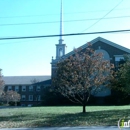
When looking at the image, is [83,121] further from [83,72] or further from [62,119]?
[83,72]

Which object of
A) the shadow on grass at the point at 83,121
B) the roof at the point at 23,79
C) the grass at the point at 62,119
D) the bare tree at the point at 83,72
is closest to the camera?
the shadow on grass at the point at 83,121

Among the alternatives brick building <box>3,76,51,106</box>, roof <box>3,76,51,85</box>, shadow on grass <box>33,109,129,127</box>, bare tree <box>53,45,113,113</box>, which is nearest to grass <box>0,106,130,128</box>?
shadow on grass <box>33,109,129,127</box>

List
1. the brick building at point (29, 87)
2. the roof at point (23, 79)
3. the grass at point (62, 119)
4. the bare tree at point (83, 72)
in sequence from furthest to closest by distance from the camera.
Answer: the roof at point (23, 79) → the brick building at point (29, 87) → the bare tree at point (83, 72) → the grass at point (62, 119)

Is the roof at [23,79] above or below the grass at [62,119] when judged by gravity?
above

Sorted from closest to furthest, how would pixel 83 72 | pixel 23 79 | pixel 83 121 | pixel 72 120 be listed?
pixel 83 121 < pixel 72 120 < pixel 83 72 < pixel 23 79

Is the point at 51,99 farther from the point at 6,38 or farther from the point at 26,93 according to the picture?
the point at 6,38

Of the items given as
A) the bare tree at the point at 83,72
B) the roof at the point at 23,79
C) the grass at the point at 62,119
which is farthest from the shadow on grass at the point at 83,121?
the roof at the point at 23,79

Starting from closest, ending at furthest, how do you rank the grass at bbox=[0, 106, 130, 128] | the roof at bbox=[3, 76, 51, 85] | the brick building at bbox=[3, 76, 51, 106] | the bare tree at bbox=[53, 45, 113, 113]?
the grass at bbox=[0, 106, 130, 128]
the bare tree at bbox=[53, 45, 113, 113]
the brick building at bbox=[3, 76, 51, 106]
the roof at bbox=[3, 76, 51, 85]

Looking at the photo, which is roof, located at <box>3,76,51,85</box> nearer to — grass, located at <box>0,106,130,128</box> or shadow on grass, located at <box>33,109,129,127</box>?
grass, located at <box>0,106,130,128</box>

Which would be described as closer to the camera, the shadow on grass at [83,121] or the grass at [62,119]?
the shadow on grass at [83,121]

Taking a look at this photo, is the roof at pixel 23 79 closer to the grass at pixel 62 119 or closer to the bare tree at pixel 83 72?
the bare tree at pixel 83 72

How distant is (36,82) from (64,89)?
5139 cm

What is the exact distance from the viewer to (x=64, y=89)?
72.8 feet

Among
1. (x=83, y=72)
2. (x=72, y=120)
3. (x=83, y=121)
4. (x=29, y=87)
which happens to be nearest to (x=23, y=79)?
(x=29, y=87)
